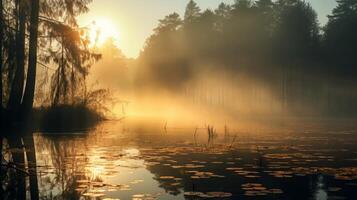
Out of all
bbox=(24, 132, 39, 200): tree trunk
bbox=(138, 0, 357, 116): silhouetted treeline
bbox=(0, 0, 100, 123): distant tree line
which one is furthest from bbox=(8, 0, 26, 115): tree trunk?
bbox=(138, 0, 357, 116): silhouetted treeline

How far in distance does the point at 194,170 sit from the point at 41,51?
61.3ft

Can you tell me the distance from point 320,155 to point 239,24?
171ft

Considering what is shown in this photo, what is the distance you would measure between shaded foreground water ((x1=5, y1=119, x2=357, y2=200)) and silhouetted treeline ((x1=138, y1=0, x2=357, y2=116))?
42.3 metres

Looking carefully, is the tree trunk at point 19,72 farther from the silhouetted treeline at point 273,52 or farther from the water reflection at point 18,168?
the silhouetted treeline at point 273,52

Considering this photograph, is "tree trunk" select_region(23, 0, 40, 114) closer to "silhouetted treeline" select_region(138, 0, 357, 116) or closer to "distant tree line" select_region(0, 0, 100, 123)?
"distant tree line" select_region(0, 0, 100, 123)

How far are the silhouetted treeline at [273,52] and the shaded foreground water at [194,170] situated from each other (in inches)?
1667

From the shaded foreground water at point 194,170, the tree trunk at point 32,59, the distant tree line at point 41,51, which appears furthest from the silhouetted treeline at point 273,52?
the shaded foreground water at point 194,170

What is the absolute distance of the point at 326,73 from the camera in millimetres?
63844

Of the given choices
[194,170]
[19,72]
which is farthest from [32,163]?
[19,72]

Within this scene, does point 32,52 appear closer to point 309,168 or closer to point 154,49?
point 309,168

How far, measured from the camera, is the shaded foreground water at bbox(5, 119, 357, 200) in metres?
10.9

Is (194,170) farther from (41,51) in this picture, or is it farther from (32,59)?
(41,51)

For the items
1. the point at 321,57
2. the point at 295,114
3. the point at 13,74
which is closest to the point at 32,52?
the point at 13,74

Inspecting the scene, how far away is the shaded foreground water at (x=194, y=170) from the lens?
10906 mm
